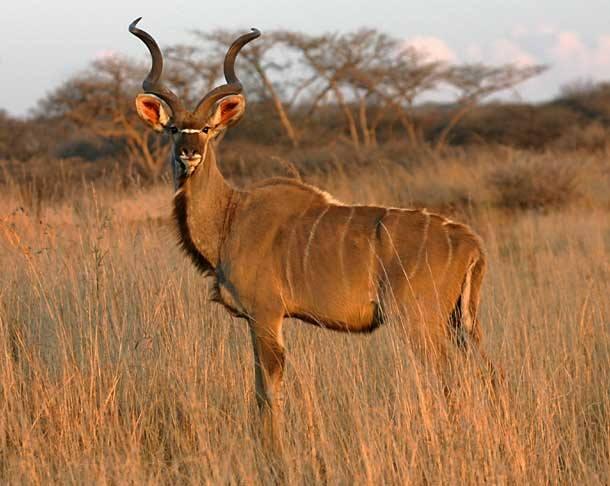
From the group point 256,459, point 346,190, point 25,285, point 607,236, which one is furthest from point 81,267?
point 346,190

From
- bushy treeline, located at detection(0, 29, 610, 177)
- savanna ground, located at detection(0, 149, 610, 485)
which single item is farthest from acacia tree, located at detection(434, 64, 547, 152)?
savanna ground, located at detection(0, 149, 610, 485)

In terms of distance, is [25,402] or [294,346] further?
[294,346]

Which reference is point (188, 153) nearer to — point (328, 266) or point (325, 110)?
point (328, 266)

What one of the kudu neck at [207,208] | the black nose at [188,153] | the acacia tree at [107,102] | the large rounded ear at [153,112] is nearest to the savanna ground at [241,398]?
the kudu neck at [207,208]

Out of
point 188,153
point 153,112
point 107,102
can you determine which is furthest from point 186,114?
point 107,102

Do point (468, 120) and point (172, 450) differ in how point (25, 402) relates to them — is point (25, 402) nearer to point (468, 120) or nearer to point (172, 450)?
point (172, 450)

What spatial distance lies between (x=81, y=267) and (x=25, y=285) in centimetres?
57

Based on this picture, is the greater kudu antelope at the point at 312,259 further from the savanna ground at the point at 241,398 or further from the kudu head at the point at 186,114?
the savanna ground at the point at 241,398

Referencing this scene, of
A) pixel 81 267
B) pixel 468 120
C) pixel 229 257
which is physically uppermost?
pixel 229 257

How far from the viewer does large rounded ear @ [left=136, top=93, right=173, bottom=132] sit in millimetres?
5055

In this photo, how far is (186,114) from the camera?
16.5 ft

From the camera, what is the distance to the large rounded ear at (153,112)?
5.05 meters

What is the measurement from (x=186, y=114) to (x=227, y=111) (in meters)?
0.27

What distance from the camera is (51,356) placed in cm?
525
